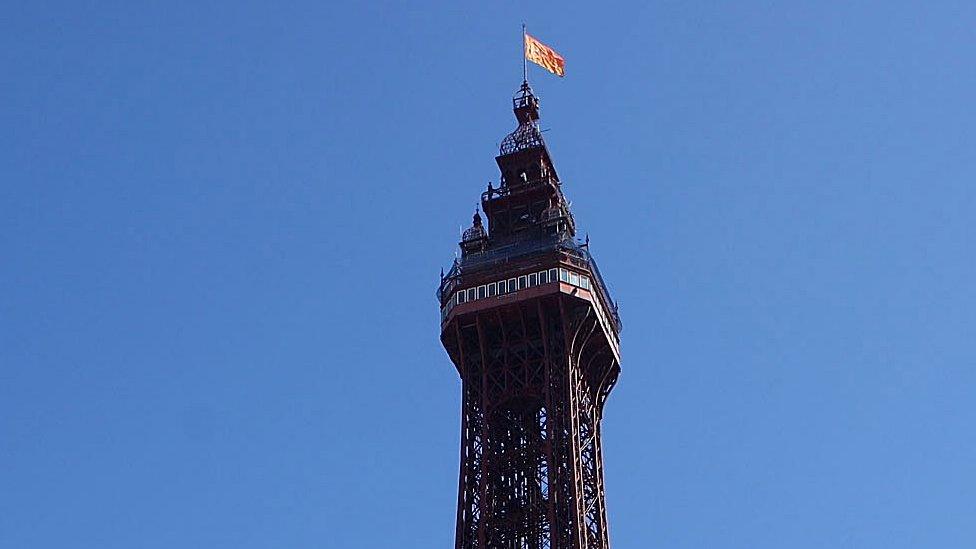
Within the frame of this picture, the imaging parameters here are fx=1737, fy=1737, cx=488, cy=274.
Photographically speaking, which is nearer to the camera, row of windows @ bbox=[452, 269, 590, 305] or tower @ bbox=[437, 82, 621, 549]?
tower @ bbox=[437, 82, 621, 549]

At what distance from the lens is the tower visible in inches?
5202

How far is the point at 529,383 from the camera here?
136500 millimetres

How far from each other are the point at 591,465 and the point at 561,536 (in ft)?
28.0

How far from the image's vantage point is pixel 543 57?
153500 mm

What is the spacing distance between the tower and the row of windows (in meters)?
0.08

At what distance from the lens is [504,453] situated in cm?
13538

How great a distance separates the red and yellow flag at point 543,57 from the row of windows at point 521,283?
955 inches

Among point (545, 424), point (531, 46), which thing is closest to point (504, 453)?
point (545, 424)

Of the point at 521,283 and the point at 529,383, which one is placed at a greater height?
the point at 521,283

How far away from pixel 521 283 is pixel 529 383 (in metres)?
7.89

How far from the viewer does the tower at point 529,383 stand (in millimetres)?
132125

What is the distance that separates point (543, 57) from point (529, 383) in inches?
1283

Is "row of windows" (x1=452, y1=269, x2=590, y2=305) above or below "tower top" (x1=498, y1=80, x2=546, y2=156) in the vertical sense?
below

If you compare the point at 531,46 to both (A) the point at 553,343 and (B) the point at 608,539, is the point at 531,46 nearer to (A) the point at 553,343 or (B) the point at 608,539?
(A) the point at 553,343
